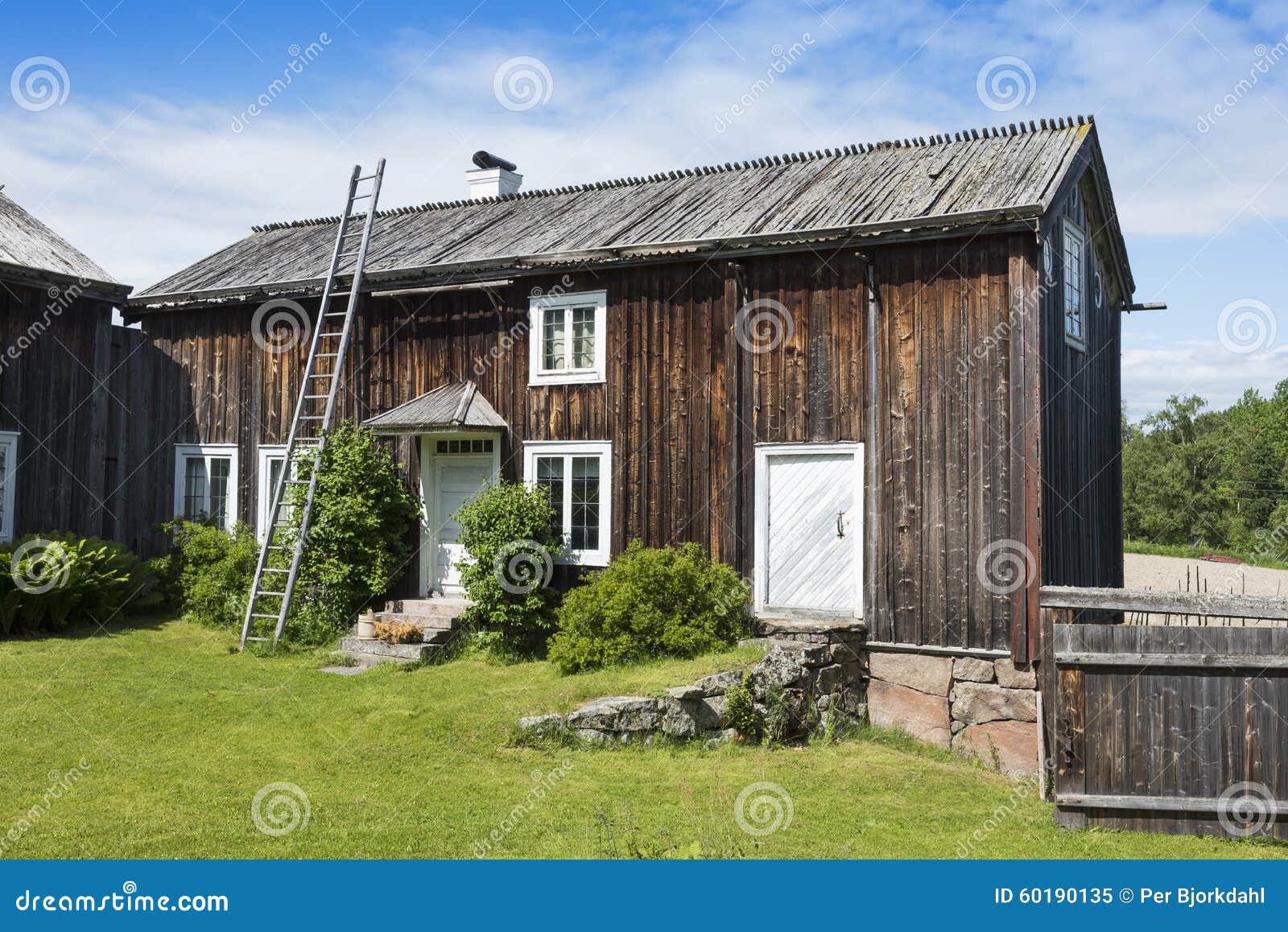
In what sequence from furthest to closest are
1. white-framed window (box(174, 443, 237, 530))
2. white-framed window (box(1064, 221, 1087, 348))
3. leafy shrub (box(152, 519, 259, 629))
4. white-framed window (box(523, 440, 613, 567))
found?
1. white-framed window (box(174, 443, 237, 530))
2. leafy shrub (box(152, 519, 259, 629))
3. white-framed window (box(523, 440, 613, 567))
4. white-framed window (box(1064, 221, 1087, 348))

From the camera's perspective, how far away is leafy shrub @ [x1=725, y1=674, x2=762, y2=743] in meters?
10.8

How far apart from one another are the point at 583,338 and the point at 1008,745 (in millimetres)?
7418

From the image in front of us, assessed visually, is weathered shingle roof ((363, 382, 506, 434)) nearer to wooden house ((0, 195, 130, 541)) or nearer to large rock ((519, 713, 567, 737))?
large rock ((519, 713, 567, 737))

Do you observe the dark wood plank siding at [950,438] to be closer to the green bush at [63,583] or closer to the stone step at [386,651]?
the stone step at [386,651]

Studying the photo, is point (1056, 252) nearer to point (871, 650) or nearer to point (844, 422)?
point (844, 422)

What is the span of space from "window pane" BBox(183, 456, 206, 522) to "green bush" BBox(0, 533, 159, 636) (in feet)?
5.00

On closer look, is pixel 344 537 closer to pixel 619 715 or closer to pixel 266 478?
pixel 266 478

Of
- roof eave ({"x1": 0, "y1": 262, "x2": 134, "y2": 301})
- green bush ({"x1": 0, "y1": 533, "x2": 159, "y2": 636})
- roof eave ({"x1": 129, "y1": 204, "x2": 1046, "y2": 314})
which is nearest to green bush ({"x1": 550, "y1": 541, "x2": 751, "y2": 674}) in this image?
roof eave ({"x1": 129, "y1": 204, "x2": 1046, "y2": 314})

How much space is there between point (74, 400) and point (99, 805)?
11.2m

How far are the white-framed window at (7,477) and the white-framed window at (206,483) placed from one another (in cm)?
239

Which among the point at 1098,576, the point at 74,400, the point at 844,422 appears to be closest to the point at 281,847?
the point at 844,422

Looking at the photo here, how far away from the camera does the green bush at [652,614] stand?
39.9 feet

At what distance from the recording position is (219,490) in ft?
57.7

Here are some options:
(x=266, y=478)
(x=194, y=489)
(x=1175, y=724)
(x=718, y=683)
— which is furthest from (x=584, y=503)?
(x=1175, y=724)
